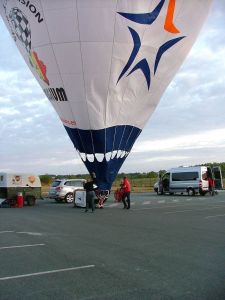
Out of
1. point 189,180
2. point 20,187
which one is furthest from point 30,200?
point 189,180

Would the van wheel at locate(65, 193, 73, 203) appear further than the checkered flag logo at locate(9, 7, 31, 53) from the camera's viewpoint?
Yes

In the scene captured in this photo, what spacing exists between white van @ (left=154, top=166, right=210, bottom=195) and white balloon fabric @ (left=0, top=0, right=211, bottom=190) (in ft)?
41.7

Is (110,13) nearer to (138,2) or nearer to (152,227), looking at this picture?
(138,2)

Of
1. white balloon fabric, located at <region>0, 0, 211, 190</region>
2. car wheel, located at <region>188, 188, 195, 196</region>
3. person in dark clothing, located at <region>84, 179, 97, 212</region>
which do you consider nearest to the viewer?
white balloon fabric, located at <region>0, 0, 211, 190</region>

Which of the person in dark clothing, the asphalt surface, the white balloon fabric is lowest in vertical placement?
the asphalt surface

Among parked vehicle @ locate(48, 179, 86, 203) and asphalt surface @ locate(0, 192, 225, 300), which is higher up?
parked vehicle @ locate(48, 179, 86, 203)

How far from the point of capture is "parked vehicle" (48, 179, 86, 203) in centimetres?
2755

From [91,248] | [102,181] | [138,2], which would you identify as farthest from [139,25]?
[91,248]

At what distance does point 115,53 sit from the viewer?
64.9 ft

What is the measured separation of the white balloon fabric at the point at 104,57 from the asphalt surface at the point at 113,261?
7680mm

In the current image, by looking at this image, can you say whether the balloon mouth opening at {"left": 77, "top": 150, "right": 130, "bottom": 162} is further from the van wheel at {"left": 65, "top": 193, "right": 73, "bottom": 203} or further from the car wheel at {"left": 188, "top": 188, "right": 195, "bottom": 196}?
the car wheel at {"left": 188, "top": 188, "right": 195, "bottom": 196}

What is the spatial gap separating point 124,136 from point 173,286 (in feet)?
51.0

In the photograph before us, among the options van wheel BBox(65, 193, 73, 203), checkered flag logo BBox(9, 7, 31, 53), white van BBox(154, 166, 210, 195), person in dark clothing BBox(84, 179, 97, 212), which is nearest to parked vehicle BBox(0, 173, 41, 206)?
van wheel BBox(65, 193, 73, 203)

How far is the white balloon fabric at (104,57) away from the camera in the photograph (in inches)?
762
